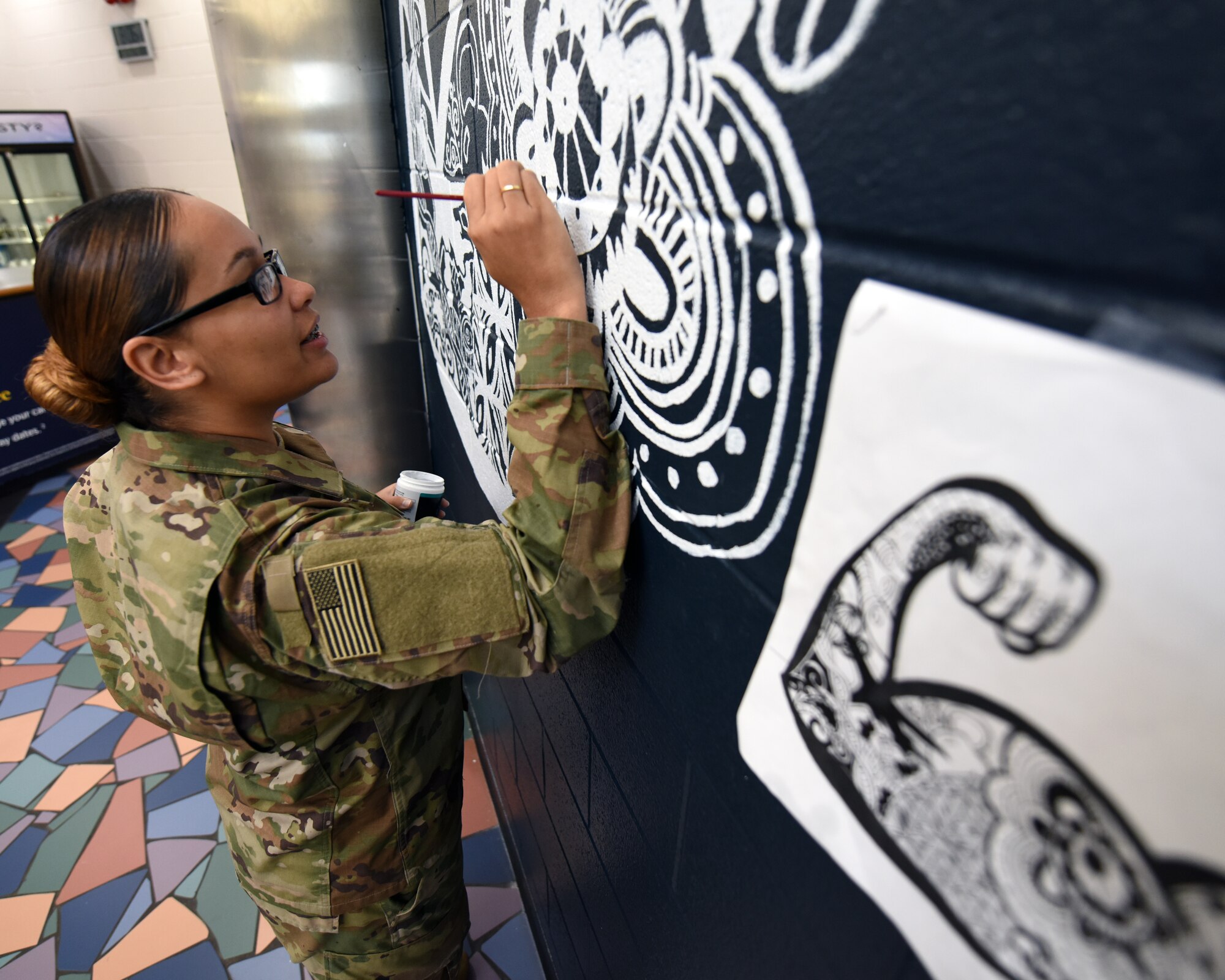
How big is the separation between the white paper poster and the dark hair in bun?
0.80 meters

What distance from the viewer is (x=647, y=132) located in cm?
58

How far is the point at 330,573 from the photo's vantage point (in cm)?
67

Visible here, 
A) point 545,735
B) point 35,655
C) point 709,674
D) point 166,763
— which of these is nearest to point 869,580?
point 709,674

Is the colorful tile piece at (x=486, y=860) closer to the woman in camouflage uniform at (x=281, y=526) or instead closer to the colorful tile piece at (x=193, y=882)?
the colorful tile piece at (x=193, y=882)

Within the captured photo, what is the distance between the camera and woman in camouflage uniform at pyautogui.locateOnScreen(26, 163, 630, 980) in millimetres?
696

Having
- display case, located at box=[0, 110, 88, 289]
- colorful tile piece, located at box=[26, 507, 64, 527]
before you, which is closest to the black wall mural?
colorful tile piece, located at box=[26, 507, 64, 527]

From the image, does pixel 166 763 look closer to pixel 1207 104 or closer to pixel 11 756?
pixel 11 756

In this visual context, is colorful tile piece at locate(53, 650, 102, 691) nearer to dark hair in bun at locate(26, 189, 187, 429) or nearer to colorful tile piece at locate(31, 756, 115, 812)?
colorful tile piece at locate(31, 756, 115, 812)

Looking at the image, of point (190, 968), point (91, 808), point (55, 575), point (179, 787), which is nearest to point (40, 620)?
point (55, 575)

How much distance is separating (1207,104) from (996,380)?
123 millimetres

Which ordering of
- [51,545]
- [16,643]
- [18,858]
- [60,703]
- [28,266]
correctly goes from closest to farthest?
[18,858]
[60,703]
[16,643]
[51,545]
[28,266]

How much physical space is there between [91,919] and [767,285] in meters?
2.08

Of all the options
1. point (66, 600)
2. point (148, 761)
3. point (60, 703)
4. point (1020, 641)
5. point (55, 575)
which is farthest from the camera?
point (55, 575)

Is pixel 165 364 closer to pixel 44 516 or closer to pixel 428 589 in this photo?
pixel 428 589
